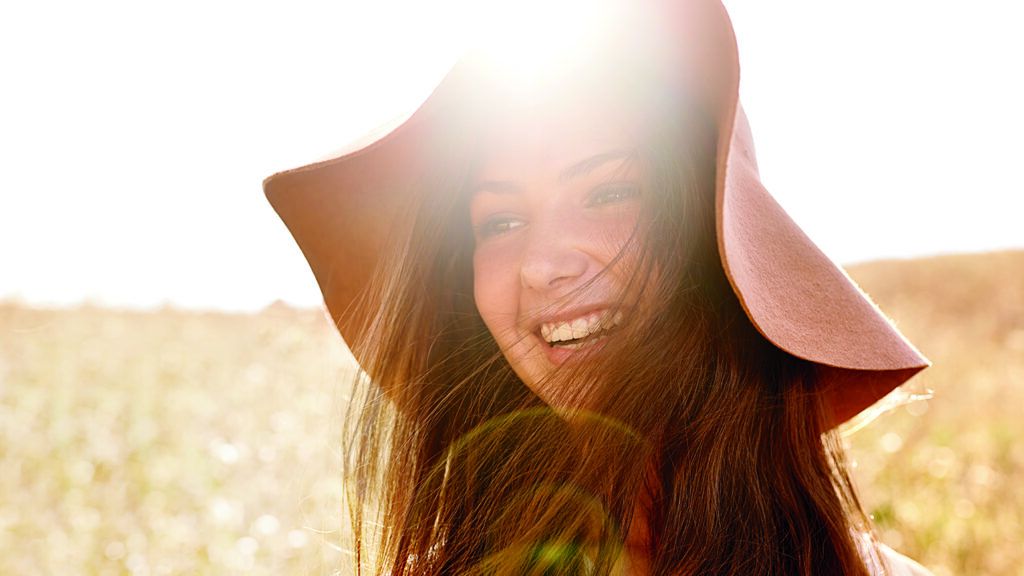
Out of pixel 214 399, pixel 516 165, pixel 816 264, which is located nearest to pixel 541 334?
pixel 516 165

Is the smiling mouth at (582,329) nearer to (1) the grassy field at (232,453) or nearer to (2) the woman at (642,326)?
(2) the woman at (642,326)

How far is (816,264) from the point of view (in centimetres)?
173

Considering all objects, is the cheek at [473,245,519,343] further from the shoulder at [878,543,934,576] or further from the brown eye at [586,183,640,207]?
the shoulder at [878,543,934,576]

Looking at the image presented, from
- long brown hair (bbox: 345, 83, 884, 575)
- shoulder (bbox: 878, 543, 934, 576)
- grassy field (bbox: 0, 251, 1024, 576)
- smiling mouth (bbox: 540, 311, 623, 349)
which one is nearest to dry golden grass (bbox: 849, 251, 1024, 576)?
grassy field (bbox: 0, 251, 1024, 576)

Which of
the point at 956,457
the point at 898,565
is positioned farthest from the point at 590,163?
the point at 956,457

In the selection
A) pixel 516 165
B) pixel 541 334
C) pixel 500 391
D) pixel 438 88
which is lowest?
pixel 500 391

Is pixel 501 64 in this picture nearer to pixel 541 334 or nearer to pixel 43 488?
pixel 541 334

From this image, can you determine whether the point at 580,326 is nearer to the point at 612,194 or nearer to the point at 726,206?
the point at 612,194

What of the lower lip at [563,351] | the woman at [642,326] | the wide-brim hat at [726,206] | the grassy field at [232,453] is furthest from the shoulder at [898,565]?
the grassy field at [232,453]

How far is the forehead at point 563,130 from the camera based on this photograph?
1918 millimetres

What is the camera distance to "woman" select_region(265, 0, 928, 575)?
5.67ft

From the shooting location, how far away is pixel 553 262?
1854mm

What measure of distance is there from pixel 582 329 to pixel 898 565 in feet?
3.39

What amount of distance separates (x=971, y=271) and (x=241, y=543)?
14.7 metres
